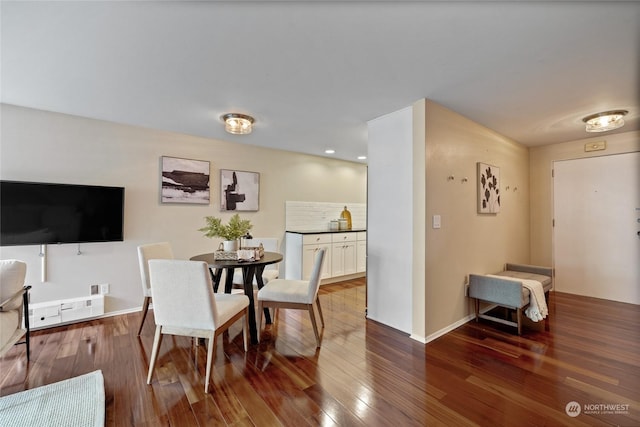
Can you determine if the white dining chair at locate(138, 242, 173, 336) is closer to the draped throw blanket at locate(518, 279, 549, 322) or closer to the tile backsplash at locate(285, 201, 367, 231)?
the tile backsplash at locate(285, 201, 367, 231)

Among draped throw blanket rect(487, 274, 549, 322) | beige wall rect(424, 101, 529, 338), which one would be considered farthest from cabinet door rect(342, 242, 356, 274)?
draped throw blanket rect(487, 274, 549, 322)

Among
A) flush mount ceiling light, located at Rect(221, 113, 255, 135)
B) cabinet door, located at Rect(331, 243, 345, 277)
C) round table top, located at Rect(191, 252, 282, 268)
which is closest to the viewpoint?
round table top, located at Rect(191, 252, 282, 268)

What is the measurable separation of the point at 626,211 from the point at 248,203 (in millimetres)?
5306

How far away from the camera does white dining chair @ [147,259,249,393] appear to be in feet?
6.20

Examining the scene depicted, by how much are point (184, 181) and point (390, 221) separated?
278 cm

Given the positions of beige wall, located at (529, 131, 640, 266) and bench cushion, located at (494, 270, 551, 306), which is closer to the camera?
bench cushion, located at (494, 270, 551, 306)

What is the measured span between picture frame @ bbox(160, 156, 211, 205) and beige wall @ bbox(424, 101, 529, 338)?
9.73 feet

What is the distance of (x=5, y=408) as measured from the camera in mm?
1669

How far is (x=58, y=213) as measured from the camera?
9.36ft

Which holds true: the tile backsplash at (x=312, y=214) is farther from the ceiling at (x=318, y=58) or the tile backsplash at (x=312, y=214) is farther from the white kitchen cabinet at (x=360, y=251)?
the ceiling at (x=318, y=58)

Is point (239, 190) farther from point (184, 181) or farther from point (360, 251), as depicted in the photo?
point (360, 251)

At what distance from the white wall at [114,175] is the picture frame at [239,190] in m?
0.09

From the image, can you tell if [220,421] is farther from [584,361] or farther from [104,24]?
[584,361]

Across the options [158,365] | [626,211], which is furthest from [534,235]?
[158,365]
